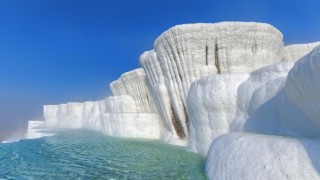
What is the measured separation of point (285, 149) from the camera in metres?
5.56

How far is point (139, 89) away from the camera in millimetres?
25031

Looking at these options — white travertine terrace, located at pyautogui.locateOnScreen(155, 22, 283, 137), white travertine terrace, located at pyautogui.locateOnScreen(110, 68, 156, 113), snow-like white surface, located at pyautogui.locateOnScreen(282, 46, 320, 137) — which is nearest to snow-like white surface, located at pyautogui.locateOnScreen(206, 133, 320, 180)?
snow-like white surface, located at pyautogui.locateOnScreen(282, 46, 320, 137)

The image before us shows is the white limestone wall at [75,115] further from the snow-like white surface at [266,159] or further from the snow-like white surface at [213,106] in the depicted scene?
the snow-like white surface at [266,159]

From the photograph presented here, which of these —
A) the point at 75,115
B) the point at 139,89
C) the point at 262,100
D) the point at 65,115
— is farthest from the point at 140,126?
the point at 65,115

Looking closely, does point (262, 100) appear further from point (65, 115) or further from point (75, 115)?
point (65, 115)

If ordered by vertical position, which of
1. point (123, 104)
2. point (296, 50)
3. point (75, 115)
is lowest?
point (75, 115)

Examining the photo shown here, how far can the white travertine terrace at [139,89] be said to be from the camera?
24.2m

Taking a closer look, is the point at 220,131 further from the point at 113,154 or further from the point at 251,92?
the point at 113,154

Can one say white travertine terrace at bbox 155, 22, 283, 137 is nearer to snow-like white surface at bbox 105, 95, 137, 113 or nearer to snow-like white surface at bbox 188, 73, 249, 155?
snow-like white surface at bbox 188, 73, 249, 155

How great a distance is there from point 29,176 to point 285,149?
25.1ft

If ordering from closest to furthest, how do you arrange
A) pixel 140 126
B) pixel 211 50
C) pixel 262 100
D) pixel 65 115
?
pixel 262 100, pixel 211 50, pixel 140 126, pixel 65 115

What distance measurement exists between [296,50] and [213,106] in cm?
1297

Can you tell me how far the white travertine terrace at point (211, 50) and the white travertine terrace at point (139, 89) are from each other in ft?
23.4

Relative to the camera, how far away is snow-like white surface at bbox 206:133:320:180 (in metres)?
5.10
